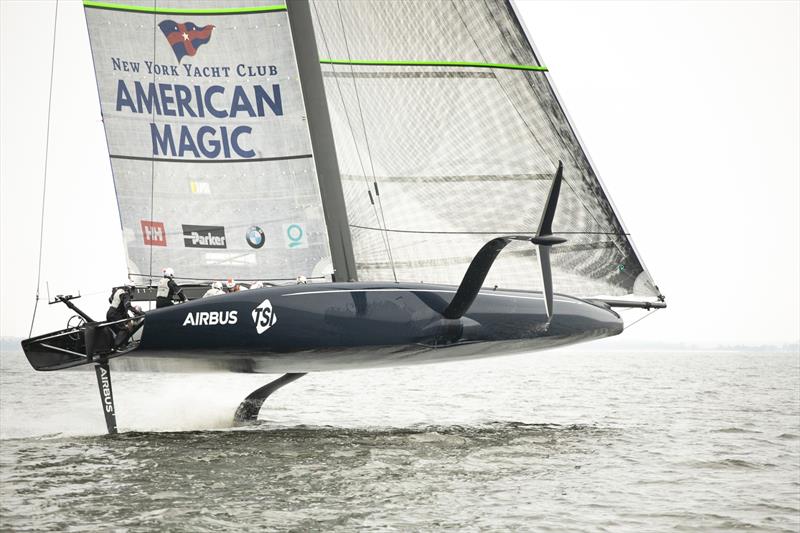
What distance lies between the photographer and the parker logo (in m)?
11.6

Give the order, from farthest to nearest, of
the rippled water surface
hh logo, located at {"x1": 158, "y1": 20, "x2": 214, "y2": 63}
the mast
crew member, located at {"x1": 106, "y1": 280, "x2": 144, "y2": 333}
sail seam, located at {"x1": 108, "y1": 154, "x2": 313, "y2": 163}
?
hh logo, located at {"x1": 158, "y1": 20, "x2": 214, "y2": 63} < sail seam, located at {"x1": 108, "y1": 154, "x2": 313, "y2": 163} < the mast < crew member, located at {"x1": 106, "y1": 280, "x2": 144, "y2": 333} < the rippled water surface

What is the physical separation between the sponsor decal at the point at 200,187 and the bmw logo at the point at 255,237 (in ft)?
2.12

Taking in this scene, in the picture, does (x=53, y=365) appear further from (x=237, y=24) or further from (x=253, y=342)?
(x=237, y=24)

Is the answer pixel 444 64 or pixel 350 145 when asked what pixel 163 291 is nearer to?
pixel 350 145

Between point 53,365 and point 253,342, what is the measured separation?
97.1 inches

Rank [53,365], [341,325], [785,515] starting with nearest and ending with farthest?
1. [785,515]
2. [341,325]
3. [53,365]

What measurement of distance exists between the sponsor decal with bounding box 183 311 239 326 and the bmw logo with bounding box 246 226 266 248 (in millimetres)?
1864

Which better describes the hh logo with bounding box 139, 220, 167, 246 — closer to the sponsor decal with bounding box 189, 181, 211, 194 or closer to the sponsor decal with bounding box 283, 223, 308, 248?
the sponsor decal with bounding box 189, 181, 211, 194

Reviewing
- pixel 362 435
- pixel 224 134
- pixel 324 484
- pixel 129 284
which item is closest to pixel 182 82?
pixel 224 134

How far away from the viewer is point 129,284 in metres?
11.5

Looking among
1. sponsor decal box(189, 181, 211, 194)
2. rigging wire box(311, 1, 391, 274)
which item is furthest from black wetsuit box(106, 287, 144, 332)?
rigging wire box(311, 1, 391, 274)

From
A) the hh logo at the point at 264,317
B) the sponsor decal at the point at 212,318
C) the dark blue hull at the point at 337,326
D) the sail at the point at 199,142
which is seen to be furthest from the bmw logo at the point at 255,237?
the hh logo at the point at 264,317

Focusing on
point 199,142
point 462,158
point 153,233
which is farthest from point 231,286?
point 462,158

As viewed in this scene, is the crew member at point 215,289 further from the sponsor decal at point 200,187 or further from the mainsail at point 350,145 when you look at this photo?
the sponsor decal at point 200,187
